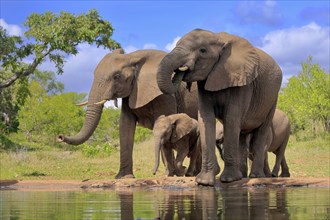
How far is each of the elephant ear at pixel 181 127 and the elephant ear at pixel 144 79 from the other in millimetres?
705

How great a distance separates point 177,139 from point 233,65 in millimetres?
3352

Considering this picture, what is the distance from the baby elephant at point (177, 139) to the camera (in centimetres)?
1339

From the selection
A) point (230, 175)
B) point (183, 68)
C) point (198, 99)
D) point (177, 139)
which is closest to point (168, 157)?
point (177, 139)

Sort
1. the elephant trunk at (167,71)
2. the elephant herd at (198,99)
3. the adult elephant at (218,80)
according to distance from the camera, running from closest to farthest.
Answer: the elephant trunk at (167,71) < the adult elephant at (218,80) < the elephant herd at (198,99)

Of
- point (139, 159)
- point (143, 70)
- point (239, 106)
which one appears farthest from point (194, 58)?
point (139, 159)

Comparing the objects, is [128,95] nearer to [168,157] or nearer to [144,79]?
[144,79]

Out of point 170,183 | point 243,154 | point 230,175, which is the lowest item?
point 170,183

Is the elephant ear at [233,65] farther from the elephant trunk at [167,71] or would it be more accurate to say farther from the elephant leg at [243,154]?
the elephant leg at [243,154]

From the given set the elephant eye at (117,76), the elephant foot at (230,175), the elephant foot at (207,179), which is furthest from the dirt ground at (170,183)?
the elephant eye at (117,76)

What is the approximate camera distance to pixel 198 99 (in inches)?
445

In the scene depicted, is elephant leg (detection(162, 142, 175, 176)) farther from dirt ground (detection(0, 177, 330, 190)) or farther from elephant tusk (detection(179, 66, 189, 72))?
elephant tusk (detection(179, 66, 189, 72))

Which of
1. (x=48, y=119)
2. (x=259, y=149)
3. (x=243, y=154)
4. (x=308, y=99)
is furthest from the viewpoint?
(x=48, y=119)

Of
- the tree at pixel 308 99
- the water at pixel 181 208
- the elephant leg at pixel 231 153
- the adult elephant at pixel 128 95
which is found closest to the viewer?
the water at pixel 181 208

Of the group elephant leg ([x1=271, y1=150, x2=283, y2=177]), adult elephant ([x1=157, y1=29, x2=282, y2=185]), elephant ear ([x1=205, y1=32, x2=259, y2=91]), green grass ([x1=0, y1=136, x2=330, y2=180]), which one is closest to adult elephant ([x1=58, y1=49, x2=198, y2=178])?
green grass ([x1=0, y1=136, x2=330, y2=180])
